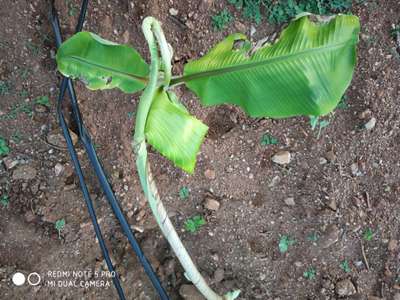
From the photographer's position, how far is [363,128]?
1.60 meters

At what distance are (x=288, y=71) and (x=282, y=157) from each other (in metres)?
0.73

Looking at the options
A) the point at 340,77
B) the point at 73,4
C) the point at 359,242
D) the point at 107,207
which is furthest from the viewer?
the point at 359,242

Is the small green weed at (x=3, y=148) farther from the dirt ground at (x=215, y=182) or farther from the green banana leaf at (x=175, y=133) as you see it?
the green banana leaf at (x=175, y=133)

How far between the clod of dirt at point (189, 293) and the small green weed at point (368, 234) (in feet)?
2.26

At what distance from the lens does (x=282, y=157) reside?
158 cm

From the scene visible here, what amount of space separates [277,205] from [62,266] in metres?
0.84

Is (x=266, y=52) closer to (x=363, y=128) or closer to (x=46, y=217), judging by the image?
(x=363, y=128)

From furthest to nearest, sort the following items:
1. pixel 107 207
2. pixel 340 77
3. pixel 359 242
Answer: pixel 359 242
pixel 107 207
pixel 340 77

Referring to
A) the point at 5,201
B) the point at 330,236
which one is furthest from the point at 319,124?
A: the point at 5,201

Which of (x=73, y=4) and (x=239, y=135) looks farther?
(x=239, y=135)

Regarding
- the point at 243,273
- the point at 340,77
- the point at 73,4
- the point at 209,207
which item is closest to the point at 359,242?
the point at 243,273

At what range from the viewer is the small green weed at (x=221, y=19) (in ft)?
5.00

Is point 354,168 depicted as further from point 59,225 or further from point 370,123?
point 59,225

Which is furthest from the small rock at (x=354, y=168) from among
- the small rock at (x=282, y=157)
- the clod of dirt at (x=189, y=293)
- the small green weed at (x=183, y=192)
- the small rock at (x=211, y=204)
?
the clod of dirt at (x=189, y=293)
